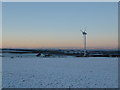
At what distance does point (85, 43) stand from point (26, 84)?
45033 millimetres

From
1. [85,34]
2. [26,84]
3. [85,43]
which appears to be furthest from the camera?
[85,34]

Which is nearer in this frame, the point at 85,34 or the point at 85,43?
the point at 85,43

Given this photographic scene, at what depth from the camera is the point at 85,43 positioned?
194ft

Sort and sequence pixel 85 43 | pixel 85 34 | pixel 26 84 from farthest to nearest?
1. pixel 85 34
2. pixel 85 43
3. pixel 26 84

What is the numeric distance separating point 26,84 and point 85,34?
5011 cm

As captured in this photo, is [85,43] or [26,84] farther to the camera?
[85,43]

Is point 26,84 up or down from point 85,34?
down

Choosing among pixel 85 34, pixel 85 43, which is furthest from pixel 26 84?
pixel 85 34

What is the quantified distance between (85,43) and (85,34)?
215 inches

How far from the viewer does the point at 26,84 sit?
49.3 feet

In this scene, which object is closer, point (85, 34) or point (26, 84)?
point (26, 84)

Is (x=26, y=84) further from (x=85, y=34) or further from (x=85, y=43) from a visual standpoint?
(x=85, y=34)
